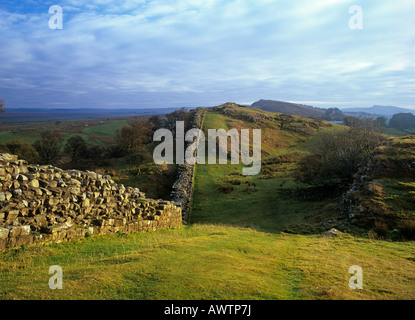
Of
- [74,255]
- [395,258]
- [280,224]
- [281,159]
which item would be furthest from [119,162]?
[395,258]

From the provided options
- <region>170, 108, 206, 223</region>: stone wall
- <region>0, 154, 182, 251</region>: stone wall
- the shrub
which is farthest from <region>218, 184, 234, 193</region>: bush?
the shrub

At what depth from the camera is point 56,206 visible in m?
8.70

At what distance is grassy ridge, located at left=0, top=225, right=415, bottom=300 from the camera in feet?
16.9

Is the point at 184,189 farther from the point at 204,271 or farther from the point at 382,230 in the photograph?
the point at 204,271

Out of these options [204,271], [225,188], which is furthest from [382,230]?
[225,188]

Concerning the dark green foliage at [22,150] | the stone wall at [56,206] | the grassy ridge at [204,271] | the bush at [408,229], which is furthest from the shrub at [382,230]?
the dark green foliage at [22,150]

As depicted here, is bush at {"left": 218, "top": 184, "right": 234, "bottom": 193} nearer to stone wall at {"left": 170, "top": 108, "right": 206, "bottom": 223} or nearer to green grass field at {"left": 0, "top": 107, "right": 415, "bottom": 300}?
stone wall at {"left": 170, "top": 108, "right": 206, "bottom": 223}

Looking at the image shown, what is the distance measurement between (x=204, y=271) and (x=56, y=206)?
5.71 m

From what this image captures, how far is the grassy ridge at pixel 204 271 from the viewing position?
5141 mm

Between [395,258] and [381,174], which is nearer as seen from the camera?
[395,258]

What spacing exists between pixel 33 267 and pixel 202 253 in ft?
15.1

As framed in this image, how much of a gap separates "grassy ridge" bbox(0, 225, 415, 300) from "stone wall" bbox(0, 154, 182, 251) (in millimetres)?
490

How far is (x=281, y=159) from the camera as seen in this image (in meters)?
42.0
